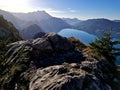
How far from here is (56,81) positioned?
15281 millimetres

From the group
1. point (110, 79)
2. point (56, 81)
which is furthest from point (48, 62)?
point (110, 79)

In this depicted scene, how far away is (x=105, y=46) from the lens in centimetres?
3309

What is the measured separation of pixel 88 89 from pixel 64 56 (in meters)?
9.97

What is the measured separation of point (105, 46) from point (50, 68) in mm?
17675

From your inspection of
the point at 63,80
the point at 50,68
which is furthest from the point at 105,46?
the point at 63,80

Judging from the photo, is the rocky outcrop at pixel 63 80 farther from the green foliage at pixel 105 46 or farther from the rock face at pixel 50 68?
the green foliage at pixel 105 46

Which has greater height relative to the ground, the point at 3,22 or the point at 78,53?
the point at 78,53

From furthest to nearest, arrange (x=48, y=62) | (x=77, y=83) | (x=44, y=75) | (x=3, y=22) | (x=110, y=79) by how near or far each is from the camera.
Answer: (x=3, y=22)
(x=110, y=79)
(x=48, y=62)
(x=44, y=75)
(x=77, y=83)

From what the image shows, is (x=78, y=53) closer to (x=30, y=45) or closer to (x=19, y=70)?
(x=30, y=45)

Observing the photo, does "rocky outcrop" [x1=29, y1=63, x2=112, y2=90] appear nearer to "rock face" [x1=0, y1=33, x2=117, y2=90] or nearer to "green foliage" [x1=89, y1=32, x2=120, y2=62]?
"rock face" [x1=0, y1=33, x2=117, y2=90]

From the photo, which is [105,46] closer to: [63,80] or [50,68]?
[50,68]

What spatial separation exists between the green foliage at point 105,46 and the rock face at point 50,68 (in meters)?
6.26

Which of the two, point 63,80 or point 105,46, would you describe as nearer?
point 63,80

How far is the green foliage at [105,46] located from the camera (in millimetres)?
32281
